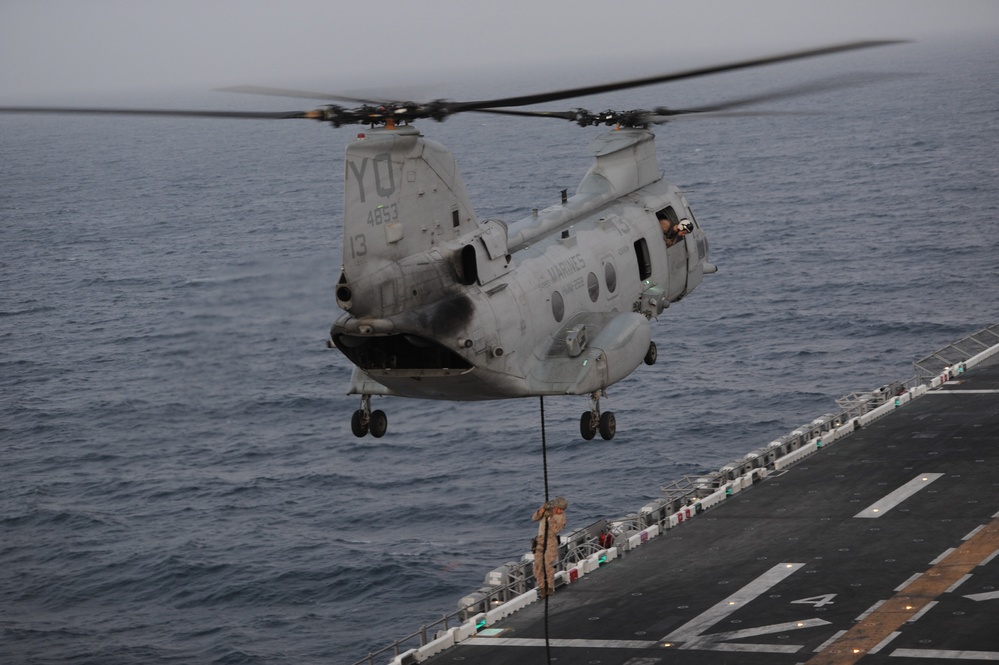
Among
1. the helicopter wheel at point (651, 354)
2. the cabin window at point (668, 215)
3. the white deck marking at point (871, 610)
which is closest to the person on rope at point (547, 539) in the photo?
the helicopter wheel at point (651, 354)

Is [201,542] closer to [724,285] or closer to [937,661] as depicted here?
[937,661]

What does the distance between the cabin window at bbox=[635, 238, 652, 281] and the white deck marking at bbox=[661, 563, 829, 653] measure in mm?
9135

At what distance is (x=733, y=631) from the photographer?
34.6 m

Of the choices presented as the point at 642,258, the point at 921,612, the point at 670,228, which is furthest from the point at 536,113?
the point at 921,612

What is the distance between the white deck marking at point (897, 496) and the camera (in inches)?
1686

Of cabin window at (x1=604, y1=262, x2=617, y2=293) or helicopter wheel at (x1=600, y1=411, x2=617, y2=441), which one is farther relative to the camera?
cabin window at (x1=604, y1=262, x2=617, y2=293)

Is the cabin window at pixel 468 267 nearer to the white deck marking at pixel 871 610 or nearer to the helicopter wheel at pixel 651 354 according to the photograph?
the helicopter wheel at pixel 651 354

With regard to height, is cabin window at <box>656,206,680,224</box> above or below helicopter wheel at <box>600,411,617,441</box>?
above

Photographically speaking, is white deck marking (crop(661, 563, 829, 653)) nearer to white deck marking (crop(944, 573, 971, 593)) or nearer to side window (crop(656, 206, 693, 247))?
white deck marking (crop(944, 573, 971, 593))

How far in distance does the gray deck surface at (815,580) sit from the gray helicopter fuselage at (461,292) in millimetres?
8827

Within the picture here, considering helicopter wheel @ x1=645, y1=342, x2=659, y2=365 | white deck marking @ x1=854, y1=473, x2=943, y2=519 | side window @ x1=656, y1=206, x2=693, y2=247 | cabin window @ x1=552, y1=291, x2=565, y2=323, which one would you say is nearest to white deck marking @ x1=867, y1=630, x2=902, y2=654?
helicopter wheel @ x1=645, y1=342, x2=659, y2=365

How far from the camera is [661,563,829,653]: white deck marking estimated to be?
110ft

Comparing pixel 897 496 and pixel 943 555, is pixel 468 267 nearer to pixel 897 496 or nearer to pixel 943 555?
pixel 943 555

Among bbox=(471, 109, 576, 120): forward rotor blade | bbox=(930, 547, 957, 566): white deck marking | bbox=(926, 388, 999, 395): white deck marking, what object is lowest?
bbox=(930, 547, 957, 566): white deck marking
